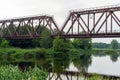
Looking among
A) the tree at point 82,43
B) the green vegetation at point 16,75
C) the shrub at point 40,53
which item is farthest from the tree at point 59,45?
the green vegetation at point 16,75

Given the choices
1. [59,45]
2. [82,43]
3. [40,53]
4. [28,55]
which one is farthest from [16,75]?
[82,43]

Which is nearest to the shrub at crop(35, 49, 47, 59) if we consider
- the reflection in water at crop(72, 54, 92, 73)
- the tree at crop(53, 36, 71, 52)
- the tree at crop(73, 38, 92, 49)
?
the tree at crop(53, 36, 71, 52)

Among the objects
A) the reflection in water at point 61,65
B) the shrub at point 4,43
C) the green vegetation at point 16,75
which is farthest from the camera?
the shrub at point 4,43

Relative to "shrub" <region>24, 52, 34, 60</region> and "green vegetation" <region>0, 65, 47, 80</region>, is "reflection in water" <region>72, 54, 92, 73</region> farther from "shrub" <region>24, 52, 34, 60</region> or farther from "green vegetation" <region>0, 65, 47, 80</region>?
"green vegetation" <region>0, 65, 47, 80</region>

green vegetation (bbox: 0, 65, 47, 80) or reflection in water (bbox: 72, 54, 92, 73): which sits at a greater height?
green vegetation (bbox: 0, 65, 47, 80)

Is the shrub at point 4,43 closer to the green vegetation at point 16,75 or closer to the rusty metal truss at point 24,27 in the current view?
the rusty metal truss at point 24,27

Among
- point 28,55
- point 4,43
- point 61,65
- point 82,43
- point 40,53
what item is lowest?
point 28,55

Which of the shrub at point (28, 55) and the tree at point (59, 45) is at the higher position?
the tree at point (59, 45)

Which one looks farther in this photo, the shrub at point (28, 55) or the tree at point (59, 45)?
the tree at point (59, 45)

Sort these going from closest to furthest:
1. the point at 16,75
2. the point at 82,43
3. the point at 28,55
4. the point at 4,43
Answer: the point at 16,75, the point at 28,55, the point at 4,43, the point at 82,43

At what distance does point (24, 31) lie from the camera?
365 feet

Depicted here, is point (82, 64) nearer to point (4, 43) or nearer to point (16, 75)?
point (4, 43)

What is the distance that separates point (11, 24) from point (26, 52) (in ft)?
91.8

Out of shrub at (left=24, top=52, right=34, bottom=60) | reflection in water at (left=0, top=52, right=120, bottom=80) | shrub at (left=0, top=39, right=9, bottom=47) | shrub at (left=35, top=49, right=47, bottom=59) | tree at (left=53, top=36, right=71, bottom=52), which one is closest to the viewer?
reflection in water at (left=0, top=52, right=120, bottom=80)
